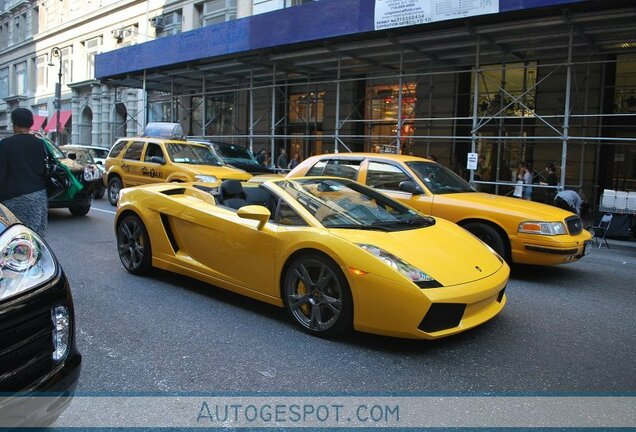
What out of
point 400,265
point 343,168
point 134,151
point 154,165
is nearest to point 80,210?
point 154,165

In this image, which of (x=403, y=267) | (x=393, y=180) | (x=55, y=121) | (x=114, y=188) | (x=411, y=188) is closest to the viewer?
(x=403, y=267)

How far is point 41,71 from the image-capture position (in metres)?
42.2

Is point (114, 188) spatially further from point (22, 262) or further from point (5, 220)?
point (22, 262)

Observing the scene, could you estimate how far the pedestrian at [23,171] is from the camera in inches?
197

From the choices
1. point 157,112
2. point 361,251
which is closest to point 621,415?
point 361,251

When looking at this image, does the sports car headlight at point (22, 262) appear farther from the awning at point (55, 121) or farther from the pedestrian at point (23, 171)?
the awning at point (55, 121)

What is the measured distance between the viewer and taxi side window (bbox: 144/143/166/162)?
40.2ft

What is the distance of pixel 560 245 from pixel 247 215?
3863 millimetres

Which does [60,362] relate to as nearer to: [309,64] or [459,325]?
[459,325]

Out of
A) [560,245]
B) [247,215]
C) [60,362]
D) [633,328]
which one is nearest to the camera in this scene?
[60,362]

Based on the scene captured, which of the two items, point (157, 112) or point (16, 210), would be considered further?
point (157, 112)

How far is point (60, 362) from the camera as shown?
2.41 metres

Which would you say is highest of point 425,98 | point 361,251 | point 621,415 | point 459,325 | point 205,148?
point 425,98

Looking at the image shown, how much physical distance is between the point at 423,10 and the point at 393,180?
588 centimetres
